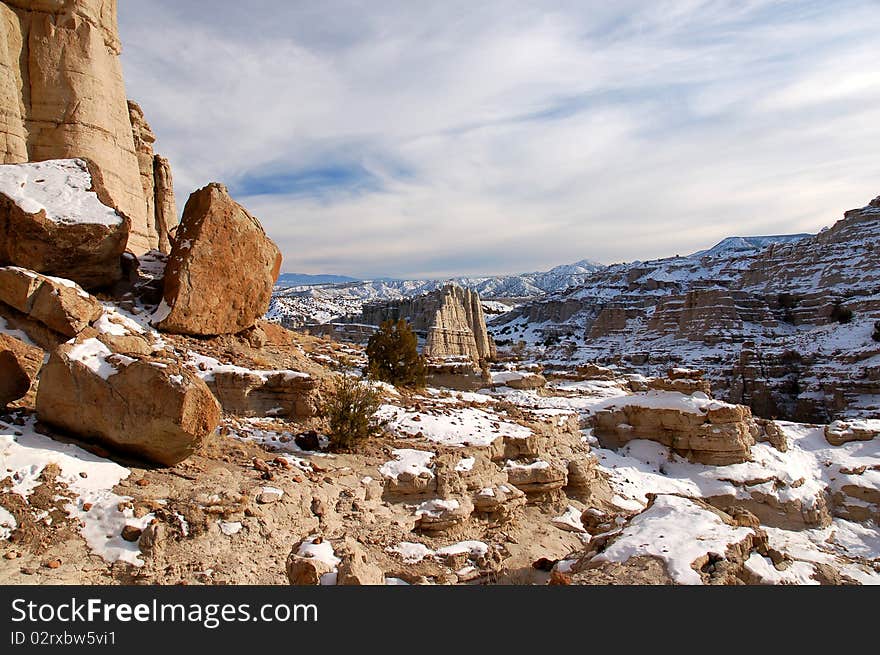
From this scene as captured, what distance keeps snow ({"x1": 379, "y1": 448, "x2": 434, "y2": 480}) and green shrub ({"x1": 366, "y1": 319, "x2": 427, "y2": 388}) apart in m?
6.45

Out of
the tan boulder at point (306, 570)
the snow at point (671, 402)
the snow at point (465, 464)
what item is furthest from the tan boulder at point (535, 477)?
the snow at point (671, 402)

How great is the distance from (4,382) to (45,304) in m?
1.35

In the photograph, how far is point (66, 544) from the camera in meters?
5.39

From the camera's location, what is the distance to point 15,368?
7.33m

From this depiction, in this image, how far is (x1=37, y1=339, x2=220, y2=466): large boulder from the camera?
654cm

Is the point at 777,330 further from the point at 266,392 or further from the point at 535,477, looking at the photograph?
the point at 266,392

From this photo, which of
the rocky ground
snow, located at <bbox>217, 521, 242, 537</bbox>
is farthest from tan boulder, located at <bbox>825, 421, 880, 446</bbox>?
snow, located at <bbox>217, 521, 242, 537</bbox>

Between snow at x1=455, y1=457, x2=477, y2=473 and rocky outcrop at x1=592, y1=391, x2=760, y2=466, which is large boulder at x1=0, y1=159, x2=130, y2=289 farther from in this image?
rocky outcrop at x1=592, y1=391, x2=760, y2=466

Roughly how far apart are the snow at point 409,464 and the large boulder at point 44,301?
5.20m

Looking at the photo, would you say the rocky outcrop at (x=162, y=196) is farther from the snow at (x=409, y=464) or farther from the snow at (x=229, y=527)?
the snow at (x=229, y=527)

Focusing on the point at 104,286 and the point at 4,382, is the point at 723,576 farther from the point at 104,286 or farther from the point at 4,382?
the point at 104,286

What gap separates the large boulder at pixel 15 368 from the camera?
720 centimetres

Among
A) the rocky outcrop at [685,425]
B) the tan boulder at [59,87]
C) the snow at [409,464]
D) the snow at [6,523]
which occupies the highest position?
the tan boulder at [59,87]

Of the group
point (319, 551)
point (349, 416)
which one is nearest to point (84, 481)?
point (319, 551)
